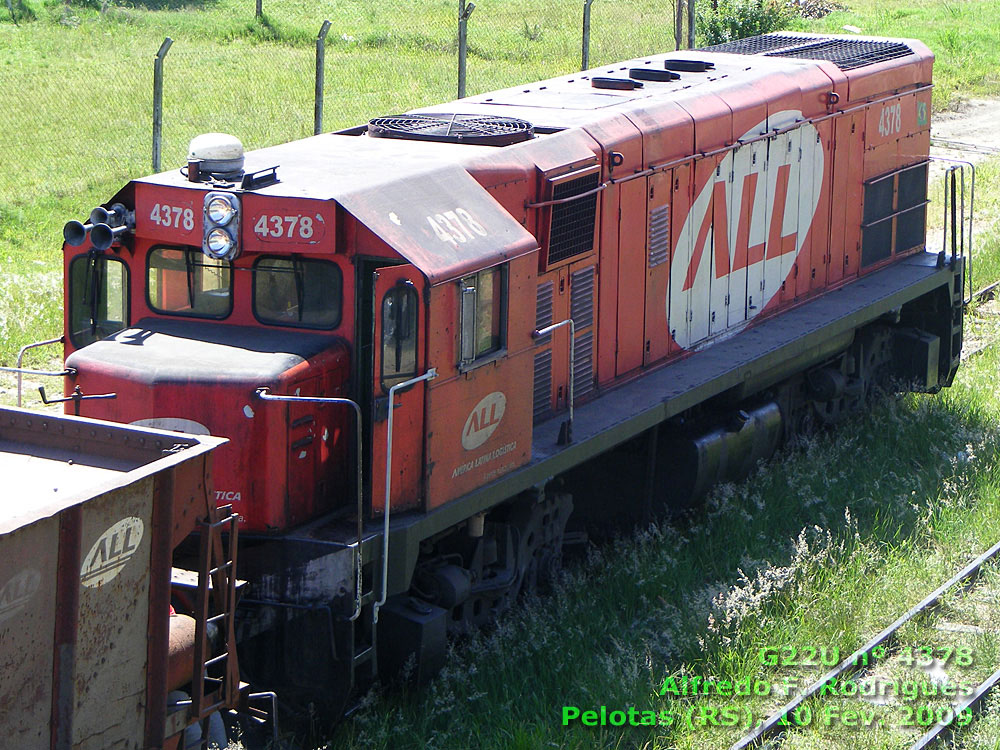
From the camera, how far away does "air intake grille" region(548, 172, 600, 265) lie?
8328 mm

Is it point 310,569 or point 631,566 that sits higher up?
point 310,569

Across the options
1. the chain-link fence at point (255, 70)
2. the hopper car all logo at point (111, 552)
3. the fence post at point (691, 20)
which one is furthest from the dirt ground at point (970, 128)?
the hopper car all logo at point (111, 552)

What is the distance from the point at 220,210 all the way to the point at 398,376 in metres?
1.25

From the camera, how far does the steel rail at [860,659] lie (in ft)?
23.1

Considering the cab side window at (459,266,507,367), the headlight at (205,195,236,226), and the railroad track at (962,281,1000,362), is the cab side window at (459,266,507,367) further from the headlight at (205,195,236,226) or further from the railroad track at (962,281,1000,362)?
the railroad track at (962,281,1000,362)

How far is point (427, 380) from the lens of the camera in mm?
6711

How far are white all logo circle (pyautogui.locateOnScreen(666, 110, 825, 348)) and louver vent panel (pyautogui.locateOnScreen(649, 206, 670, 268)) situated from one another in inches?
5.5

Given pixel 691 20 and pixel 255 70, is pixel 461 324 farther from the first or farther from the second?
pixel 255 70

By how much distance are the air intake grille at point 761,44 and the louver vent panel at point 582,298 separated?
4.26m

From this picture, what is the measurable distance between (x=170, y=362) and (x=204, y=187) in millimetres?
988

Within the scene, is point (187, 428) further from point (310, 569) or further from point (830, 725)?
point (830, 725)

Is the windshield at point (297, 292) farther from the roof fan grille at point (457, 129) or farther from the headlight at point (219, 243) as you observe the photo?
the roof fan grille at point (457, 129)

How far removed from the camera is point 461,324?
22.6 ft

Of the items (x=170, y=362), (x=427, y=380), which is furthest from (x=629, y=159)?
A: (x=170, y=362)
